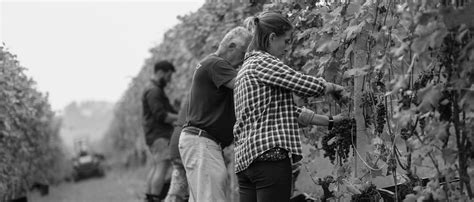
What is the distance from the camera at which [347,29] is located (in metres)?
3.90

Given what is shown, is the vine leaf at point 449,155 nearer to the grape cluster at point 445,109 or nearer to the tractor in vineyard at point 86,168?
the grape cluster at point 445,109

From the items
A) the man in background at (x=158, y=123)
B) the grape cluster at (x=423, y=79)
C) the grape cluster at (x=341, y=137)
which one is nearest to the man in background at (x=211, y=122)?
the grape cluster at (x=341, y=137)

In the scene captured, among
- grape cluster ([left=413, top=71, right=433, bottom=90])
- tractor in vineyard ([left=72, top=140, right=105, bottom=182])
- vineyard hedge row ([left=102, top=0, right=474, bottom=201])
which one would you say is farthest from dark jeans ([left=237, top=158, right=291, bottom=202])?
tractor in vineyard ([left=72, top=140, right=105, bottom=182])

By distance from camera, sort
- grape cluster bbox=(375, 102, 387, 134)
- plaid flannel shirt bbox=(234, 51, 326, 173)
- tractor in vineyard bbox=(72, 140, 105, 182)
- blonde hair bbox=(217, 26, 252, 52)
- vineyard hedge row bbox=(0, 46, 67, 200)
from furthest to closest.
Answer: tractor in vineyard bbox=(72, 140, 105, 182)
vineyard hedge row bbox=(0, 46, 67, 200)
blonde hair bbox=(217, 26, 252, 52)
grape cluster bbox=(375, 102, 387, 134)
plaid flannel shirt bbox=(234, 51, 326, 173)

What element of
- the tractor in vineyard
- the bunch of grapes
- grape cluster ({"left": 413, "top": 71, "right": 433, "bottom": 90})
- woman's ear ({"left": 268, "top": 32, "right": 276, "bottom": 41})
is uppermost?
woman's ear ({"left": 268, "top": 32, "right": 276, "bottom": 41})

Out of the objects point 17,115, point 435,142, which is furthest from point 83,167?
point 435,142

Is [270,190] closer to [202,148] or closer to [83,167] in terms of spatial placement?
[202,148]

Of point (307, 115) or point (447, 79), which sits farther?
point (307, 115)

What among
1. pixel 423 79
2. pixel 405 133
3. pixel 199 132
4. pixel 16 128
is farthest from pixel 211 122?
pixel 16 128

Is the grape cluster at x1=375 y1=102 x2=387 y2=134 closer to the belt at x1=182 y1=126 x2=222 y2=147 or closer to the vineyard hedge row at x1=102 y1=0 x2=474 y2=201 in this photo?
the vineyard hedge row at x1=102 y1=0 x2=474 y2=201

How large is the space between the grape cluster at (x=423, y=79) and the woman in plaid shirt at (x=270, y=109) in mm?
634

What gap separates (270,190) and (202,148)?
117 centimetres

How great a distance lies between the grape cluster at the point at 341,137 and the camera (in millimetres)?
4242

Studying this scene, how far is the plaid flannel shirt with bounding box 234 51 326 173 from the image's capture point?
12.5 ft
